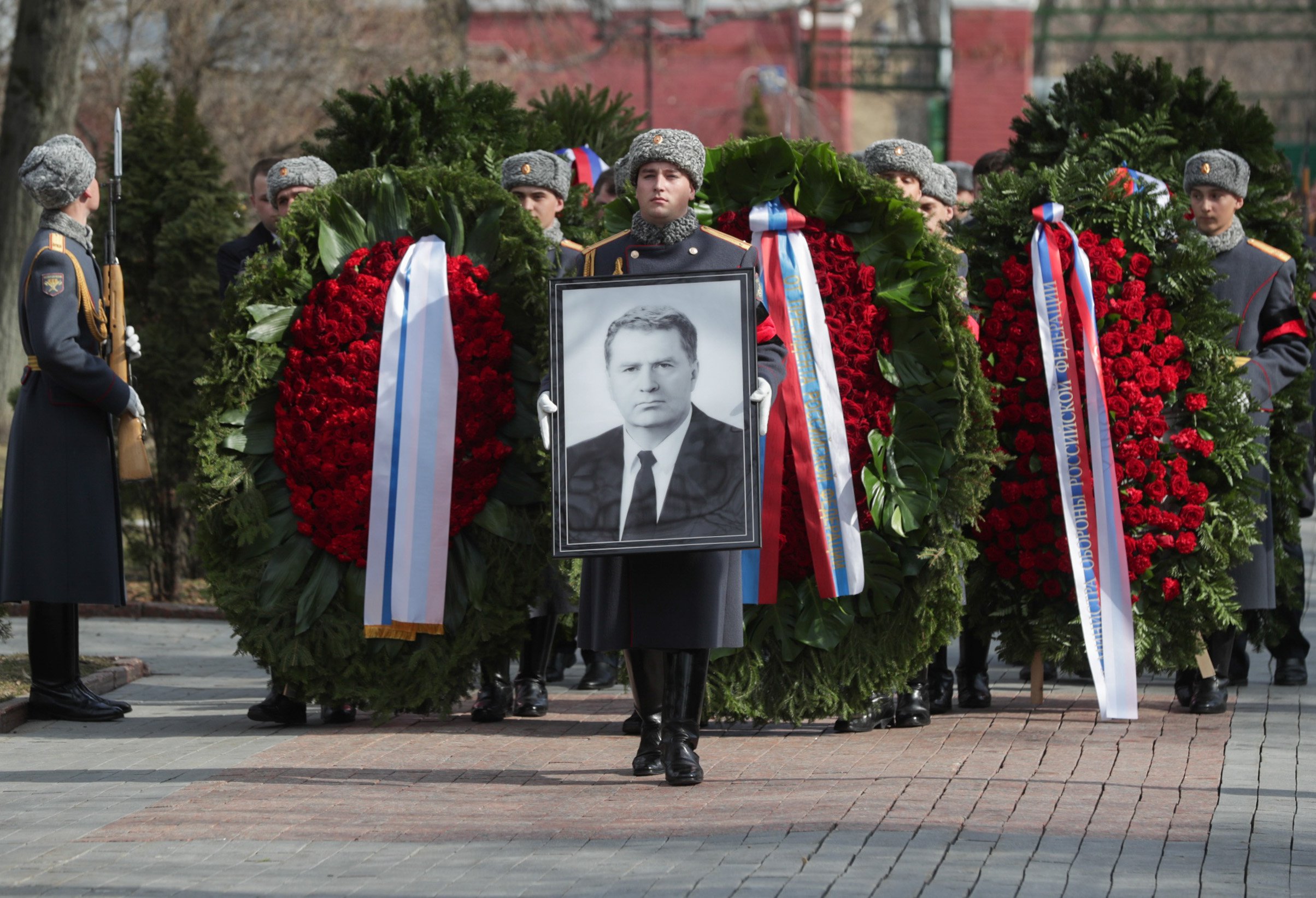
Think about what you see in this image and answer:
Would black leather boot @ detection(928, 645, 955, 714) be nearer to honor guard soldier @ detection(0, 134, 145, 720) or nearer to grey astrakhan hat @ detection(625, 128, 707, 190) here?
grey astrakhan hat @ detection(625, 128, 707, 190)

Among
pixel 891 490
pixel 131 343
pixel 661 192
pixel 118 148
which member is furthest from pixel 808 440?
pixel 118 148

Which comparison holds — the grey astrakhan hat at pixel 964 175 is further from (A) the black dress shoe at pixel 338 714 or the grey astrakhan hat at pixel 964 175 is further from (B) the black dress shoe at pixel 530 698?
(A) the black dress shoe at pixel 338 714

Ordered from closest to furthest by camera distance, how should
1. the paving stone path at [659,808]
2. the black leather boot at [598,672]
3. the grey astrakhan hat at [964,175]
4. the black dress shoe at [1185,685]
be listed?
the paving stone path at [659,808] < the black dress shoe at [1185,685] < the black leather boot at [598,672] < the grey astrakhan hat at [964,175]

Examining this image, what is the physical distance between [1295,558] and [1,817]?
5745mm

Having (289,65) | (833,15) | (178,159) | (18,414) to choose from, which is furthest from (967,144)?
(18,414)

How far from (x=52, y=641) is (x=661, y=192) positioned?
10.4 feet

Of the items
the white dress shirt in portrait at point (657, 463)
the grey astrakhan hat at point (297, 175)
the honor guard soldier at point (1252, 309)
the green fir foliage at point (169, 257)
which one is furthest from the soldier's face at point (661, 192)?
the green fir foliage at point (169, 257)

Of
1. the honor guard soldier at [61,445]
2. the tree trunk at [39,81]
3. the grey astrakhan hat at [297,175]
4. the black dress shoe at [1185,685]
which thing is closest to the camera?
the honor guard soldier at [61,445]

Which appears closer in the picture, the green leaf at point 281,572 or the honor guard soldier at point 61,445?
the green leaf at point 281,572

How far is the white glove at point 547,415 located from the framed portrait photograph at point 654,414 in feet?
0.09

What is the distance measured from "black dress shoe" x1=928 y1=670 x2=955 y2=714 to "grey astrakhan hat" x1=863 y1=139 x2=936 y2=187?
2.07 m

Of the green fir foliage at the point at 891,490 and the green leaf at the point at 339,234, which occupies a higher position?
the green leaf at the point at 339,234

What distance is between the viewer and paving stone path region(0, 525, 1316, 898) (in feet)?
16.4

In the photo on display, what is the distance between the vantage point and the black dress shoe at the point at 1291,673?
8641mm
